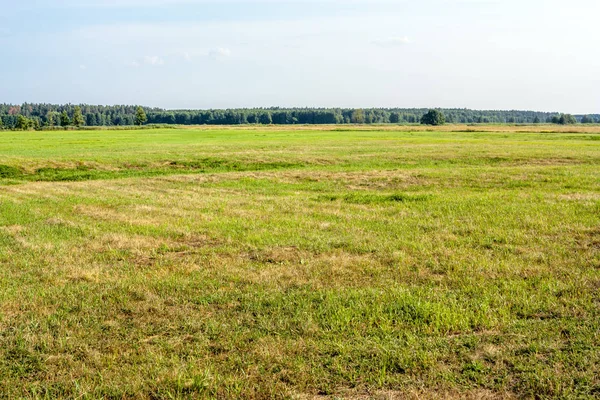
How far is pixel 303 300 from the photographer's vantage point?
25.0 feet

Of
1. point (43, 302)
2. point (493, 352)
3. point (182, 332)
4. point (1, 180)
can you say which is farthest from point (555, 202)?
point (1, 180)

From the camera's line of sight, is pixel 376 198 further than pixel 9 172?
No

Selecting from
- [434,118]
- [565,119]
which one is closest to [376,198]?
[434,118]

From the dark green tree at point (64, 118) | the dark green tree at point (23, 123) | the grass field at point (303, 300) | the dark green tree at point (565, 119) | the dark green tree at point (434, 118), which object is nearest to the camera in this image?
the grass field at point (303, 300)

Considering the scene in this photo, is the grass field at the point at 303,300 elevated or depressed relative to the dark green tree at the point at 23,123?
depressed

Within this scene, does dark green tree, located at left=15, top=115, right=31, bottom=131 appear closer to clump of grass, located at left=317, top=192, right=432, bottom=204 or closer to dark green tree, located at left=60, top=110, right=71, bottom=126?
dark green tree, located at left=60, top=110, right=71, bottom=126

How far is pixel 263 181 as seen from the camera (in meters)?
25.0

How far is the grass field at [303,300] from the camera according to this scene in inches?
212

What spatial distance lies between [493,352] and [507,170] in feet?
77.3

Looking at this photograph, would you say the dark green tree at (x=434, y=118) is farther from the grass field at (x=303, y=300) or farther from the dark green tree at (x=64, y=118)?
the grass field at (x=303, y=300)

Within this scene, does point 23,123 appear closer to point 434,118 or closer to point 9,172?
point 9,172

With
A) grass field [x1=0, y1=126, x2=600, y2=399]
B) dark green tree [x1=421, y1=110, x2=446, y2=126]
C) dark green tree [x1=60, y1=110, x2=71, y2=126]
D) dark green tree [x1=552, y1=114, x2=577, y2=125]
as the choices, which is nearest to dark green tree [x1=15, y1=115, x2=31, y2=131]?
dark green tree [x1=60, y1=110, x2=71, y2=126]

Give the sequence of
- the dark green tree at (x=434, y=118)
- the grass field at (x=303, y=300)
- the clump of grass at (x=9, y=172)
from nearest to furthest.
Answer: the grass field at (x=303, y=300)
the clump of grass at (x=9, y=172)
the dark green tree at (x=434, y=118)

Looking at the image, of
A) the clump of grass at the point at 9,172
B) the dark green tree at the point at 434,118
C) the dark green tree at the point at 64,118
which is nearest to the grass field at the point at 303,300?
the clump of grass at the point at 9,172
